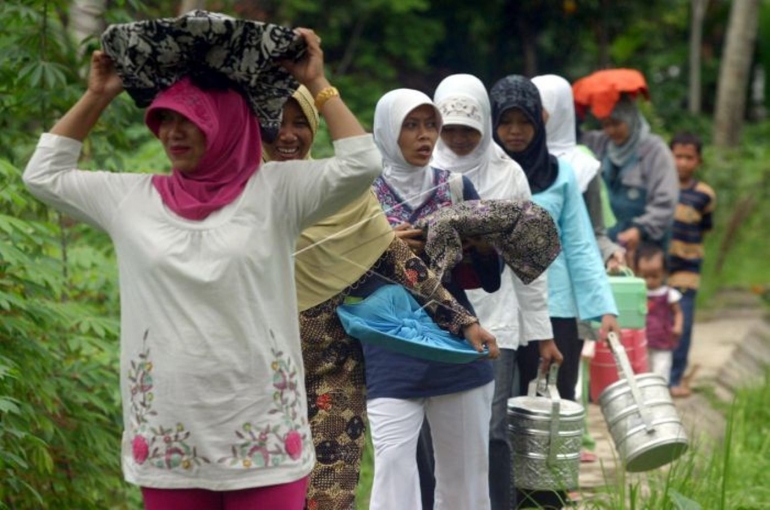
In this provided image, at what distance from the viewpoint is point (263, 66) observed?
4289mm

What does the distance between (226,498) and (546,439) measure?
2.42 metres

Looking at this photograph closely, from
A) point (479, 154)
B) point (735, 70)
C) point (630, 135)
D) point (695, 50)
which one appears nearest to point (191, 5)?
point (479, 154)

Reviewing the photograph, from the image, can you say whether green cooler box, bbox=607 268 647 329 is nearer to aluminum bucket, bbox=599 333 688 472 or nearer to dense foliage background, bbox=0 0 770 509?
aluminum bucket, bbox=599 333 688 472

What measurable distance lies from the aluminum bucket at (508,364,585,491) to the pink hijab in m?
2.52

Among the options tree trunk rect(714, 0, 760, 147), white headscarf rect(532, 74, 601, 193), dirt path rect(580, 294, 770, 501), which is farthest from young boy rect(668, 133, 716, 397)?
tree trunk rect(714, 0, 760, 147)

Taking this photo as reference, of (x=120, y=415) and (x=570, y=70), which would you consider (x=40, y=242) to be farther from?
(x=570, y=70)

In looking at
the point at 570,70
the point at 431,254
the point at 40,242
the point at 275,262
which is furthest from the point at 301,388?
the point at 570,70

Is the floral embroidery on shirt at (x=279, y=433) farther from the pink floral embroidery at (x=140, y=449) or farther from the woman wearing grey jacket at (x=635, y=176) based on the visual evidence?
the woman wearing grey jacket at (x=635, y=176)

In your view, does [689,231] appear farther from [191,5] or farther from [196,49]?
[196,49]

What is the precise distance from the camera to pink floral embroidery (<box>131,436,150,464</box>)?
13.9 ft

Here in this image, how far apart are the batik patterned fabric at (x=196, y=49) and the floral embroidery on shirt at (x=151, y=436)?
68 centimetres

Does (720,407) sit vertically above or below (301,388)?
below

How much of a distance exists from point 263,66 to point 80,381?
2669mm

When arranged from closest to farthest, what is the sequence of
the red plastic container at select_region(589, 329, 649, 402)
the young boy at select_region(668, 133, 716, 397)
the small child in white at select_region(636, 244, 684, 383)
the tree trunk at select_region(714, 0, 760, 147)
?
the red plastic container at select_region(589, 329, 649, 402) → the small child in white at select_region(636, 244, 684, 383) → the young boy at select_region(668, 133, 716, 397) → the tree trunk at select_region(714, 0, 760, 147)
